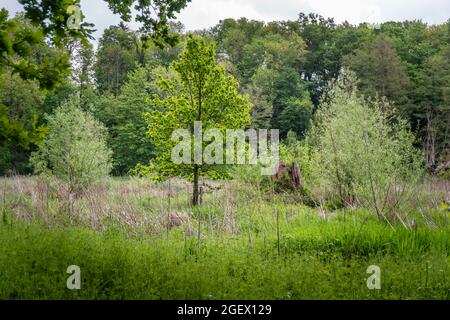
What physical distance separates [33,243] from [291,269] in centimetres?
492

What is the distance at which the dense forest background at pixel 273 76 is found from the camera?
3822 cm

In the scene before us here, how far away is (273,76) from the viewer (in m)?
52.5

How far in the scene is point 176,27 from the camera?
5859cm

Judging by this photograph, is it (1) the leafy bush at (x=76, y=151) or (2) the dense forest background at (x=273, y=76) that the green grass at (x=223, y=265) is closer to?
(1) the leafy bush at (x=76, y=151)

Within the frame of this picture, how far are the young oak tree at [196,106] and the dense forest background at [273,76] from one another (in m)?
12.9

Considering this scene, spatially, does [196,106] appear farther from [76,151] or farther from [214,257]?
[214,257]

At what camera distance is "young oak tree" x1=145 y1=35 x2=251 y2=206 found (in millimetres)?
15773

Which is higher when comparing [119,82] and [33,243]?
[119,82]
